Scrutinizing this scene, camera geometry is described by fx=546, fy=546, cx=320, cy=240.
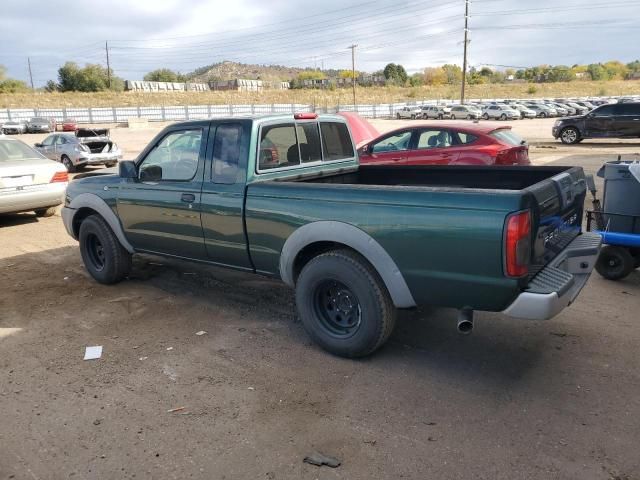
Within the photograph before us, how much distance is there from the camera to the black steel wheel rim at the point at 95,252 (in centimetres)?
614

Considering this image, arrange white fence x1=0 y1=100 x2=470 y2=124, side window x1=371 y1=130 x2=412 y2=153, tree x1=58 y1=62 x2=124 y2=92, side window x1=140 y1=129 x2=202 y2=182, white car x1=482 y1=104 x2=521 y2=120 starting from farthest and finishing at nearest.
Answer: tree x1=58 y1=62 x2=124 y2=92, white fence x1=0 y1=100 x2=470 y2=124, white car x1=482 y1=104 x2=521 y2=120, side window x1=371 y1=130 x2=412 y2=153, side window x1=140 y1=129 x2=202 y2=182

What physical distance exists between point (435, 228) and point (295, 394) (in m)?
1.44

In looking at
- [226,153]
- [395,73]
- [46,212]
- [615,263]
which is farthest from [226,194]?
[395,73]

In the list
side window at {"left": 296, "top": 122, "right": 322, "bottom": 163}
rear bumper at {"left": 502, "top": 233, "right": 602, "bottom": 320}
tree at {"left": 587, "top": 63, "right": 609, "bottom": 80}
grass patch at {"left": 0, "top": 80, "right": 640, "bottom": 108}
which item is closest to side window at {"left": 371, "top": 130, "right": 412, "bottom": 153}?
side window at {"left": 296, "top": 122, "right": 322, "bottom": 163}

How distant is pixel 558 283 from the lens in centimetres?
347

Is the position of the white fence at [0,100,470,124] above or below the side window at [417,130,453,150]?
above

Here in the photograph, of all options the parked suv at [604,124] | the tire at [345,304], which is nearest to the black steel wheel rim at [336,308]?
the tire at [345,304]

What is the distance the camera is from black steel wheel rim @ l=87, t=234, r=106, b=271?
20.1 ft

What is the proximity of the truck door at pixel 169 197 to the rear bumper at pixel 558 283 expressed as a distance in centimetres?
284

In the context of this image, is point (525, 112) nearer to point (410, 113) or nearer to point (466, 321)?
point (410, 113)

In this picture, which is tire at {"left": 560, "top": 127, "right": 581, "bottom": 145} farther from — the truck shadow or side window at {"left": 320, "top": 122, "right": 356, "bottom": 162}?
the truck shadow

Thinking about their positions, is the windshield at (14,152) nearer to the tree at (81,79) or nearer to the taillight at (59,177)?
the taillight at (59,177)

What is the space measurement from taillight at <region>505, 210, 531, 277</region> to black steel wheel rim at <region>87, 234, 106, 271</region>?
15.0ft

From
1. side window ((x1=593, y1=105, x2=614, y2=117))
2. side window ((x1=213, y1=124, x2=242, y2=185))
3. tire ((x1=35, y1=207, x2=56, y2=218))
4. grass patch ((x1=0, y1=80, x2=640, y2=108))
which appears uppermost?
grass patch ((x1=0, y1=80, x2=640, y2=108))
